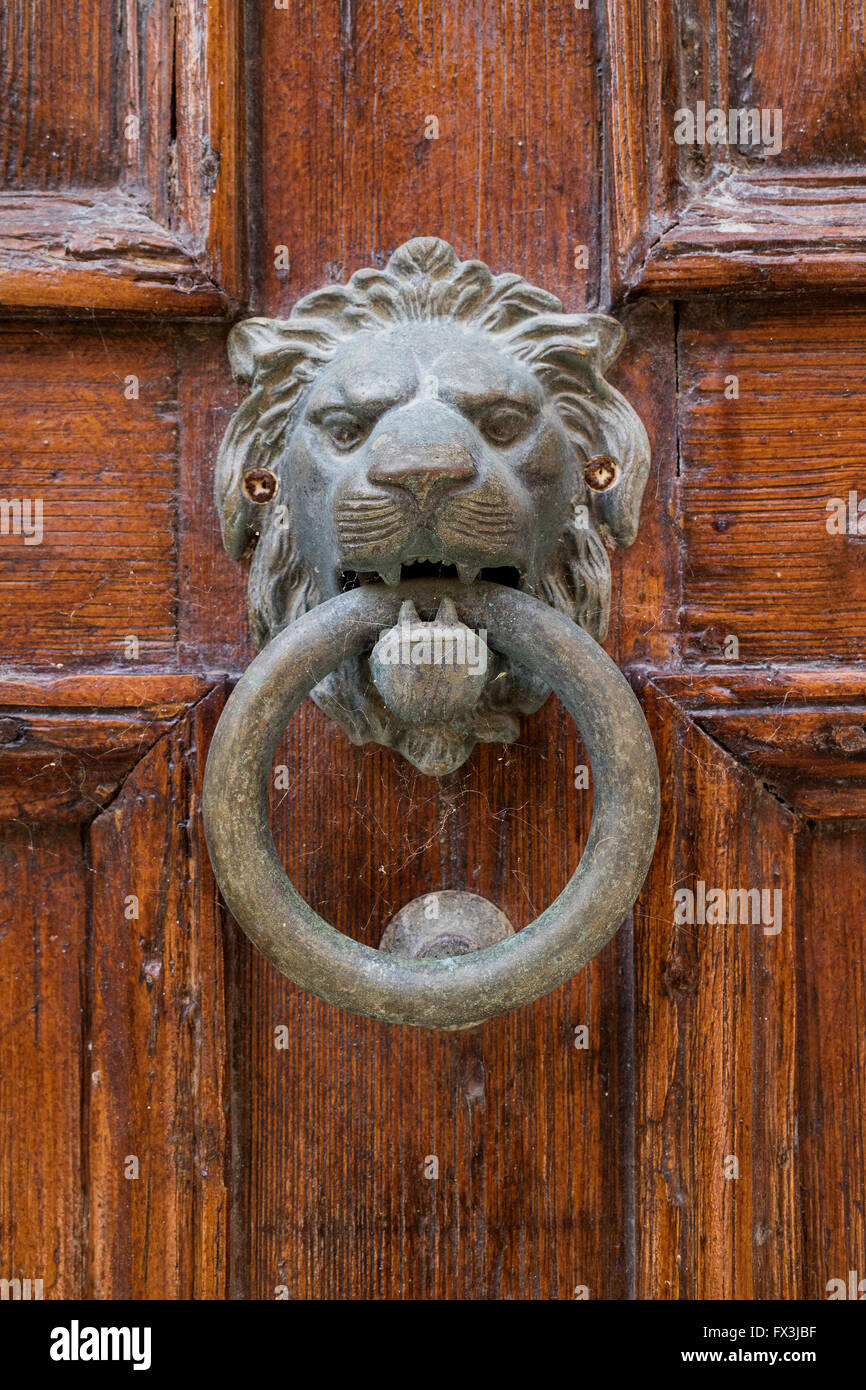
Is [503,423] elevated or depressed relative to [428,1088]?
elevated

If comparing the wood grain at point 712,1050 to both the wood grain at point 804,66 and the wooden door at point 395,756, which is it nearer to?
the wooden door at point 395,756

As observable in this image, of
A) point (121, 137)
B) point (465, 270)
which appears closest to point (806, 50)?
point (465, 270)

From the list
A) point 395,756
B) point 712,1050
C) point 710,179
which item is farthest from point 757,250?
point 712,1050

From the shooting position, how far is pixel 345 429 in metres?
0.58

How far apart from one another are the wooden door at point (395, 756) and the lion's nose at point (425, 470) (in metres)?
0.18

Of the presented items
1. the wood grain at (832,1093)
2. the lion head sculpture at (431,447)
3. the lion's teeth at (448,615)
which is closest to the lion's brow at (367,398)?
the lion head sculpture at (431,447)

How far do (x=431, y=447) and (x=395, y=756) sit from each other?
212mm

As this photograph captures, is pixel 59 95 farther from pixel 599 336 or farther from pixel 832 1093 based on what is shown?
pixel 832 1093

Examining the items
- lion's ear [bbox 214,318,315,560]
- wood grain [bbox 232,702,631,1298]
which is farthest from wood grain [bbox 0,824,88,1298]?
lion's ear [bbox 214,318,315,560]

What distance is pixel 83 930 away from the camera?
0.67 m

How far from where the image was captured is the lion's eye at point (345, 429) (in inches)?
22.7

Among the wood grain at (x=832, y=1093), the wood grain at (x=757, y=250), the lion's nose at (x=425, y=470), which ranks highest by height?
the wood grain at (x=757, y=250)

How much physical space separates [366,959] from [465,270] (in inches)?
15.3

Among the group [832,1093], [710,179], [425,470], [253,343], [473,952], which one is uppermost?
[710,179]
